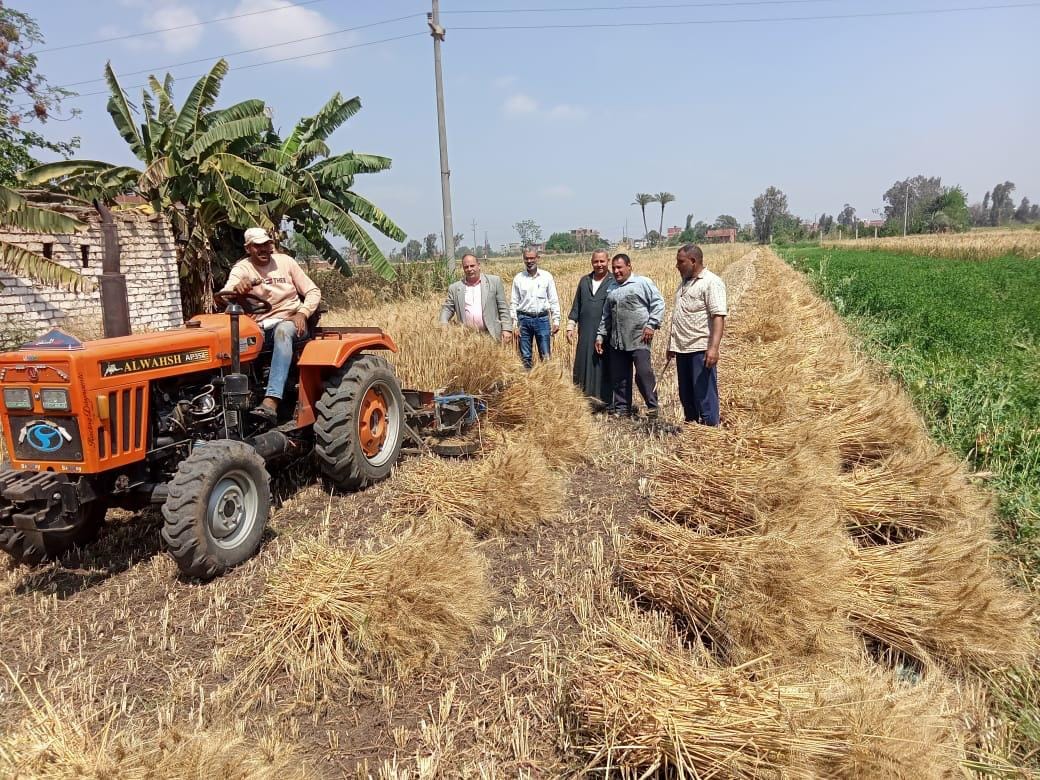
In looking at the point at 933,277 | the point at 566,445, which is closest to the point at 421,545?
the point at 566,445

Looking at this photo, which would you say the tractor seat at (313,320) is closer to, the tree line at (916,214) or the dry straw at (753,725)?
the dry straw at (753,725)

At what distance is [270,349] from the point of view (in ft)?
13.6

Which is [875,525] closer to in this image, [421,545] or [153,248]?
[421,545]

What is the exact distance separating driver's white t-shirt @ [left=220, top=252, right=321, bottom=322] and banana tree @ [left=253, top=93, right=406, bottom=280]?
8.46 meters

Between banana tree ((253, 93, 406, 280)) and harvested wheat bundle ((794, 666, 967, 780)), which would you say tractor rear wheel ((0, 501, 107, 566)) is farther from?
banana tree ((253, 93, 406, 280))

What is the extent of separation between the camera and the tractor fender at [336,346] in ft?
13.6

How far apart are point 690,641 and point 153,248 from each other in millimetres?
11482

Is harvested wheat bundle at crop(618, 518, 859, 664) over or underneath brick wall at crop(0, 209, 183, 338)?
underneath

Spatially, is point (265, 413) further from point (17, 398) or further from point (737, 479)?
point (737, 479)

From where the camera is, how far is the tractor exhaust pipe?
3.38 meters

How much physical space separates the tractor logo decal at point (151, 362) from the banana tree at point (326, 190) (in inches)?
357

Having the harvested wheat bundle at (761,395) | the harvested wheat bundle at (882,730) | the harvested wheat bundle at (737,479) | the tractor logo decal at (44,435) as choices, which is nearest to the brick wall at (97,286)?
the tractor logo decal at (44,435)

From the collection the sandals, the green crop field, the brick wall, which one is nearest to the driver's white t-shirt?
the sandals

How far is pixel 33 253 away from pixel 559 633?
29.5 feet
